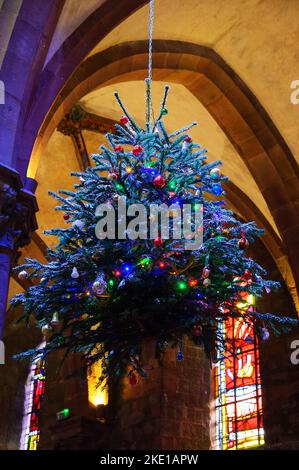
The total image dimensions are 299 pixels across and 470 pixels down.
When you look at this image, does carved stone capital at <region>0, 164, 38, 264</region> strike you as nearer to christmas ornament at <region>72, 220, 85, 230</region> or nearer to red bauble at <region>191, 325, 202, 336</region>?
christmas ornament at <region>72, 220, 85, 230</region>

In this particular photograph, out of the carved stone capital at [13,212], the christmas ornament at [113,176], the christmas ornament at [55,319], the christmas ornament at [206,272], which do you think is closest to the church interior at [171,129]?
the carved stone capital at [13,212]

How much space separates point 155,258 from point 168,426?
7340mm

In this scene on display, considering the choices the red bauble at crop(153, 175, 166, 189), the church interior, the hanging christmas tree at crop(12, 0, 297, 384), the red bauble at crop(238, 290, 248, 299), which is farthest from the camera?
the church interior

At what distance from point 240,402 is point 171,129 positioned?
4122mm

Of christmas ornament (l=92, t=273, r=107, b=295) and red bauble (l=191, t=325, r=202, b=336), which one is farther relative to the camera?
red bauble (l=191, t=325, r=202, b=336)

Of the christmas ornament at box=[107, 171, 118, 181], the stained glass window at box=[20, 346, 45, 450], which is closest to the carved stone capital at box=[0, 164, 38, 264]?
the christmas ornament at box=[107, 171, 118, 181]

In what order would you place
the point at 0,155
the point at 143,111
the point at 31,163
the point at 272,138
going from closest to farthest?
1. the point at 0,155
2. the point at 31,163
3. the point at 272,138
4. the point at 143,111

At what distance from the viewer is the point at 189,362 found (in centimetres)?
1268

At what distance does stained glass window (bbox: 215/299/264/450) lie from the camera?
11859mm

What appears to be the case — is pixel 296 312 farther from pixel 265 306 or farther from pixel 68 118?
pixel 68 118

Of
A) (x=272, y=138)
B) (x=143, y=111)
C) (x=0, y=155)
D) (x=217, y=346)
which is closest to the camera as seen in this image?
(x=217, y=346)

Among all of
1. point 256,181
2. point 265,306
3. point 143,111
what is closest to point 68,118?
point 143,111

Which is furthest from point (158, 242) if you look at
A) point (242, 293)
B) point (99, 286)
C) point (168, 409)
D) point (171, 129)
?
point (168, 409)

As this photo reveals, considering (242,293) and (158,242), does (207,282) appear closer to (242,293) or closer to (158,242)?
(158,242)
